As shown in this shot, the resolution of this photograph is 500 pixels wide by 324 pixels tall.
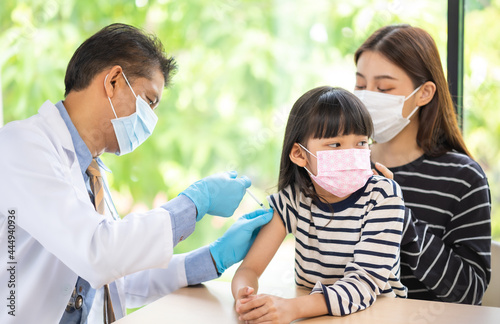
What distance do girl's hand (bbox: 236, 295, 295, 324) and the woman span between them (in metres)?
0.53

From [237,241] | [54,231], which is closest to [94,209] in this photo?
[54,231]

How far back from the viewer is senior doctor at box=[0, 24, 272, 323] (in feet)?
4.60

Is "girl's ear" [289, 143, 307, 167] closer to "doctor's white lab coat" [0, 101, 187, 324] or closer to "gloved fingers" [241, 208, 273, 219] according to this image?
"gloved fingers" [241, 208, 273, 219]

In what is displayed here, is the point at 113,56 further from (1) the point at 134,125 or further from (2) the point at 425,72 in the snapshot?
(2) the point at 425,72

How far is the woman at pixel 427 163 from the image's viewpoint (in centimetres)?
169

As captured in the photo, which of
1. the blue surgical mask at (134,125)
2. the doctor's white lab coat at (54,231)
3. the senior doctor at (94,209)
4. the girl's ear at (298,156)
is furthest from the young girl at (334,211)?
the blue surgical mask at (134,125)

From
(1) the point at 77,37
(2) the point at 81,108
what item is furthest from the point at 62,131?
(1) the point at 77,37

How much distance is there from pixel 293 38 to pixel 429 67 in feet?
4.96

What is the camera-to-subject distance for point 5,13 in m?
3.56

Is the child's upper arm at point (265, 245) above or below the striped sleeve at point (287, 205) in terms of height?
below

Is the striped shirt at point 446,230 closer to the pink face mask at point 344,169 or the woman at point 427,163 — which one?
the woman at point 427,163

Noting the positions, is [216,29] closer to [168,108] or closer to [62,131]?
[168,108]

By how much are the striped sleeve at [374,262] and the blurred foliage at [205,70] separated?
5.55 ft

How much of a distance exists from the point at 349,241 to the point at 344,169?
208 mm
